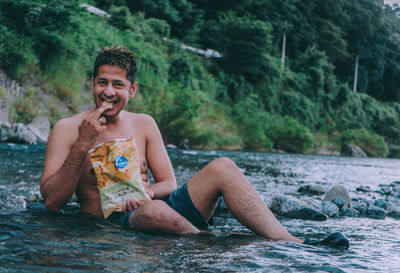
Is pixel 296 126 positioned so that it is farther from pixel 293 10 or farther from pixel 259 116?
pixel 293 10

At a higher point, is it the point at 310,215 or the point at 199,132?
the point at 199,132

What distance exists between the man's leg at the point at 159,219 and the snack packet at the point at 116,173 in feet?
0.50

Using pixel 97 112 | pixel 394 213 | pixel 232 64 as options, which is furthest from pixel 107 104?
pixel 232 64

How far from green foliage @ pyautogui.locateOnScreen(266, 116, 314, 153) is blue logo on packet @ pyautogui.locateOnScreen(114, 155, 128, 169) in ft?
85.2

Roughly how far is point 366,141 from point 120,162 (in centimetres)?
3706

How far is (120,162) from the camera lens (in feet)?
8.82

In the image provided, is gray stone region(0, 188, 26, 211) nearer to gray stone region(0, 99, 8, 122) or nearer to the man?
the man

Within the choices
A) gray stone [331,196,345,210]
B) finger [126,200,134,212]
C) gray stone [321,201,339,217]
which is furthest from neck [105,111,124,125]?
gray stone [331,196,345,210]

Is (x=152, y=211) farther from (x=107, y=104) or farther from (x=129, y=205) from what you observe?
(x=107, y=104)

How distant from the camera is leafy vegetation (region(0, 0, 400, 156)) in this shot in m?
17.0

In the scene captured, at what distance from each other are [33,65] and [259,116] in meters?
16.7

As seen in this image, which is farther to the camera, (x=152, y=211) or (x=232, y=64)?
(x=232, y=64)

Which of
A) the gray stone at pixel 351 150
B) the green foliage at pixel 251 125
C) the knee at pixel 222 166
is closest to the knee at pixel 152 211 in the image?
the knee at pixel 222 166

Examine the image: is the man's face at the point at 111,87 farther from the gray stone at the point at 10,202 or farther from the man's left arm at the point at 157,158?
the gray stone at the point at 10,202
